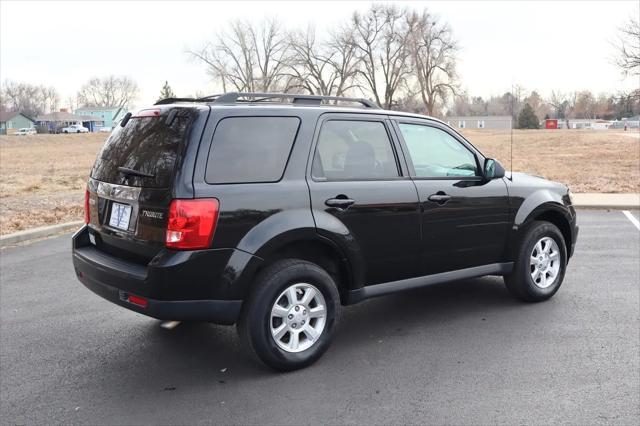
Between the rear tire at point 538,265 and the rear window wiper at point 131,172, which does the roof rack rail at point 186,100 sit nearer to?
the rear window wiper at point 131,172

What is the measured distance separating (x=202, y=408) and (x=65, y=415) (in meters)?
0.78

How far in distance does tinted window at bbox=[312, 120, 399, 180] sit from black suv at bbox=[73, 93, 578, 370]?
0.01 m

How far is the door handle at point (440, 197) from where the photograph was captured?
4793 millimetres

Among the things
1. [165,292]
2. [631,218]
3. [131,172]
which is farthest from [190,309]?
[631,218]

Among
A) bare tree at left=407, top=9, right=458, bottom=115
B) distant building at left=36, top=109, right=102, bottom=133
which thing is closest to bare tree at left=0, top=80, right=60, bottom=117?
distant building at left=36, top=109, right=102, bottom=133

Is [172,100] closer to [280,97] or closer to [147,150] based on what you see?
[147,150]

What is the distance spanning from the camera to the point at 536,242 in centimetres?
550

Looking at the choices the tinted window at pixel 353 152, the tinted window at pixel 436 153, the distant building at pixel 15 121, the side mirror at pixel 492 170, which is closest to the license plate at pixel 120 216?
the tinted window at pixel 353 152

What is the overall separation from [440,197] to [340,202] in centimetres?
100

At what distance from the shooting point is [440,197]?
4832 mm

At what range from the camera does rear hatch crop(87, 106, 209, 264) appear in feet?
12.4

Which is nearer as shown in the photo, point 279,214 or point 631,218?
point 279,214

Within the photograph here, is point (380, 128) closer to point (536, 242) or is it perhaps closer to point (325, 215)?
point (325, 215)

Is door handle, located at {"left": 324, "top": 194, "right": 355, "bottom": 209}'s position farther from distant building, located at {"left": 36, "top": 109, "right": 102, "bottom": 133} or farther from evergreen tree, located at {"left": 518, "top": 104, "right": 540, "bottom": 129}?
distant building, located at {"left": 36, "top": 109, "right": 102, "bottom": 133}
